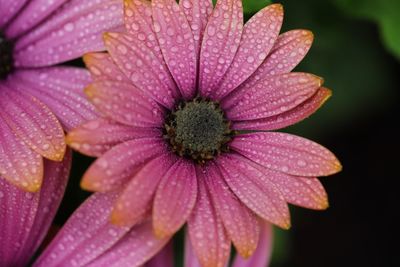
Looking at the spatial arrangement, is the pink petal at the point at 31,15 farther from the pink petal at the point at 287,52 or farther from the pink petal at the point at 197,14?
the pink petal at the point at 287,52

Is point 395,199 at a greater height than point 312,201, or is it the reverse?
point 312,201

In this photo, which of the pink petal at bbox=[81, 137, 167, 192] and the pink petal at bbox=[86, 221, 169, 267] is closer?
the pink petal at bbox=[81, 137, 167, 192]

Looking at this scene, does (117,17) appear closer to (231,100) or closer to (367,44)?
(231,100)

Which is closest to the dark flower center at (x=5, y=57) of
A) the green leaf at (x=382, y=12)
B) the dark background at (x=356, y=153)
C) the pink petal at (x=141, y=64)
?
the pink petal at (x=141, y=64)

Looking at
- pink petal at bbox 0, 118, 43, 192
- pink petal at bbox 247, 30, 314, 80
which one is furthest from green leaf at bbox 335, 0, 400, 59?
pink petal at bbox 0, 118, 43, 192

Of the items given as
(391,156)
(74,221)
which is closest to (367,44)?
(391,156)

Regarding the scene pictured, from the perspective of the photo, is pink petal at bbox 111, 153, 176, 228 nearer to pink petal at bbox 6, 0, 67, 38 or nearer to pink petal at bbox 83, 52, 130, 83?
pink petal at bbox 83, 52, 130, 83

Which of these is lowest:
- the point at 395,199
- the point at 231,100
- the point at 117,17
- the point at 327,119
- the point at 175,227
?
the point at 395,199
